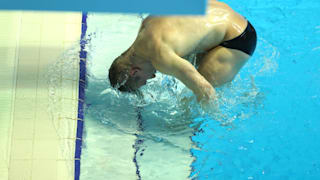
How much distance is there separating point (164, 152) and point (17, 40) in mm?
1517

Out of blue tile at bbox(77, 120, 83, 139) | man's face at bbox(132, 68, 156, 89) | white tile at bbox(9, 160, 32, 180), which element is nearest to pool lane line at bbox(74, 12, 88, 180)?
blue tile at bbox(77, 120, 83, 139)

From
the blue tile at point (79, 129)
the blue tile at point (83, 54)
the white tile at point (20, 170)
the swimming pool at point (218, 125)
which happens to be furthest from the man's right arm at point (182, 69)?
the blue tile at point (83, 54)

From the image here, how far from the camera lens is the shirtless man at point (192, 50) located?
9.02ft

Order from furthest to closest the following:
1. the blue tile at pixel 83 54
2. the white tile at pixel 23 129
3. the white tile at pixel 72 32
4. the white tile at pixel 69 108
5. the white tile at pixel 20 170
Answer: the white tile at pixel 72 32
the blue tile at pixel 83 54
the white tile at pixel 69 108
the white tile at pixel 23 129
the white tile at pixel 20 170

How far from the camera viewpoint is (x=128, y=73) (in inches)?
121

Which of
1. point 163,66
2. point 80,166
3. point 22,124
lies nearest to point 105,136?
point 80,166

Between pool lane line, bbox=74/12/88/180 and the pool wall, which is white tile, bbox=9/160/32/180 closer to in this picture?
the pool wall

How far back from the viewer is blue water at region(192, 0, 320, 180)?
3.07m

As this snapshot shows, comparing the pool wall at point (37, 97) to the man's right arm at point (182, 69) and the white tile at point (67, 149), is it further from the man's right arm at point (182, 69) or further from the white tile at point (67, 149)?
the man's right arm at point (182, 69)

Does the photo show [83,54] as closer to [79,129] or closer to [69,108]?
[69,108]

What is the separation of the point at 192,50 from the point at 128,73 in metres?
0.45

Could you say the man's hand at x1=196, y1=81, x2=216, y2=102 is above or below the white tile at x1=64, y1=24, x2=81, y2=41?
below

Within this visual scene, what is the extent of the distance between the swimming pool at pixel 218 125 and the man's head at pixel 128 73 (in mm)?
256

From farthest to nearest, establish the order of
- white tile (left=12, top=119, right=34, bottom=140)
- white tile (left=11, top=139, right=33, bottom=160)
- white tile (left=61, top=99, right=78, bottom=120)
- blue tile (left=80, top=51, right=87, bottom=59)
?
blue tile (left=80, top=51, right=87, bottom=59), white tile (left=61, top=99, right=78, bottom=120), white tile (left=12, top=119, right=34, bottom=140), white tile (left=11, top=139, right=33, bottom=160)
